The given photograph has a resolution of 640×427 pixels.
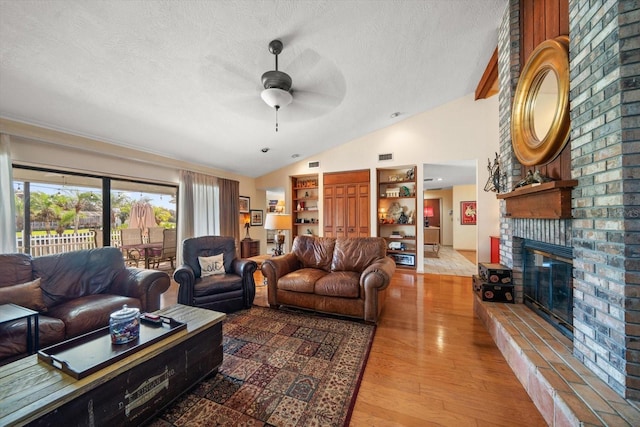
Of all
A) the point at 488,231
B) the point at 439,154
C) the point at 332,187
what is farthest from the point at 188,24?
the point at 488,231

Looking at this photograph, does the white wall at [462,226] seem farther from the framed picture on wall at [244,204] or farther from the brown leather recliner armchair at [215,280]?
the brown leather recliner armchair at [215,280]

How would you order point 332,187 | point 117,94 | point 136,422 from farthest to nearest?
point 332,187
point 117,94
point 136,422

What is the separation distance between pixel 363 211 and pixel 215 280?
355 cm

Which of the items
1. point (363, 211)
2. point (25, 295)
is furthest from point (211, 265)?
point (363, 211)

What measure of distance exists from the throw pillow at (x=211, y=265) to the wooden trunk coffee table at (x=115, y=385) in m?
1.49

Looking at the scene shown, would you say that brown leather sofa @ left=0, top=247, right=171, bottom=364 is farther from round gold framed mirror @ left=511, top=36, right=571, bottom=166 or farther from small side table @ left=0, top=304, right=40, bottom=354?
round gold framed mirror @ left=511, top=36, right=571, bottom=166

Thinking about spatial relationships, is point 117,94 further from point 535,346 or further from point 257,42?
point 535,346

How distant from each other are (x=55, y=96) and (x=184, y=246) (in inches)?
80.0

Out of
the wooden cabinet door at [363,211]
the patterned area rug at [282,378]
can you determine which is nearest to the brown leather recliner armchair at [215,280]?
the patterned area rug at [282,378]

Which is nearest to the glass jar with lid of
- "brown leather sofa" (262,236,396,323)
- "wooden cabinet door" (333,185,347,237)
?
"brown leather sofa" (262,236,396,323)

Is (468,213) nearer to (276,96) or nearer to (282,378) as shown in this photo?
(276,96)

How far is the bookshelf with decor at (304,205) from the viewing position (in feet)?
20.6

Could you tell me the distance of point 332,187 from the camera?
5758mm

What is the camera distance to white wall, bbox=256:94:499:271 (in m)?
4.48
